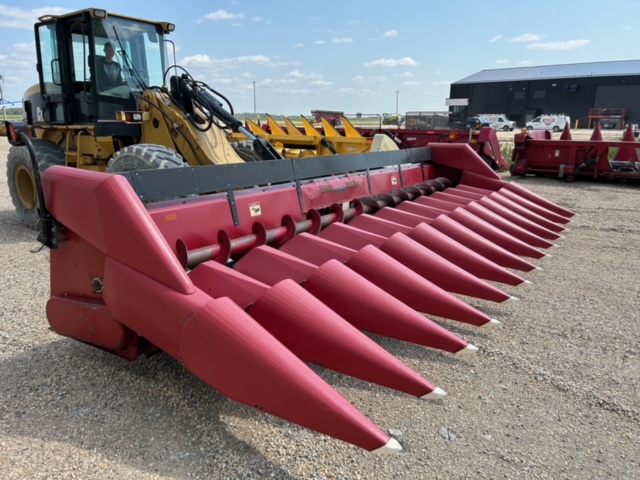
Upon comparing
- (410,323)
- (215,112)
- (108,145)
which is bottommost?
(410,323)

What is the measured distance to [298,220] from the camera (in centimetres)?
320

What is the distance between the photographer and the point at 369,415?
6.83ft

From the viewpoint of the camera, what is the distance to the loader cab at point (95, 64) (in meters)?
4.94

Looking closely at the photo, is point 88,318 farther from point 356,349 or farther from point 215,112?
point 215,112

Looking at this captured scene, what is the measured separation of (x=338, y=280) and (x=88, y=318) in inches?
45.5

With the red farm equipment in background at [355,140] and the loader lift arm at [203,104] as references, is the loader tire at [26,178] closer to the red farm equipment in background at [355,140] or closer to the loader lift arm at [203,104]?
the loader lift arm at [203,104]

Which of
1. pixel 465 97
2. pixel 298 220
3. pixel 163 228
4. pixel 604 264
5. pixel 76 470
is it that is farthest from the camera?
pixel 465 97

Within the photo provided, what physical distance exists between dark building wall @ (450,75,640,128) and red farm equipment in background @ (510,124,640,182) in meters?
43.8

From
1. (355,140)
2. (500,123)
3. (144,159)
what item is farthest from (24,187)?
(500,123)

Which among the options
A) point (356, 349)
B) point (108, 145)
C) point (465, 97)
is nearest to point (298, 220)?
point (356, 349)

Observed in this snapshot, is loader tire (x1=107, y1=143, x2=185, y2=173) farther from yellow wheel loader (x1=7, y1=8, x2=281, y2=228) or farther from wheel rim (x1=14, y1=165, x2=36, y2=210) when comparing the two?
wheel rim (x1=14, y1=165, x2=36, y2=210)

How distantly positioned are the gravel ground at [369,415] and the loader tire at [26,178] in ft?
9.56

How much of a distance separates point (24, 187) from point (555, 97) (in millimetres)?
56158

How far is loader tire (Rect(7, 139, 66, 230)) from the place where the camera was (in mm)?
5598
